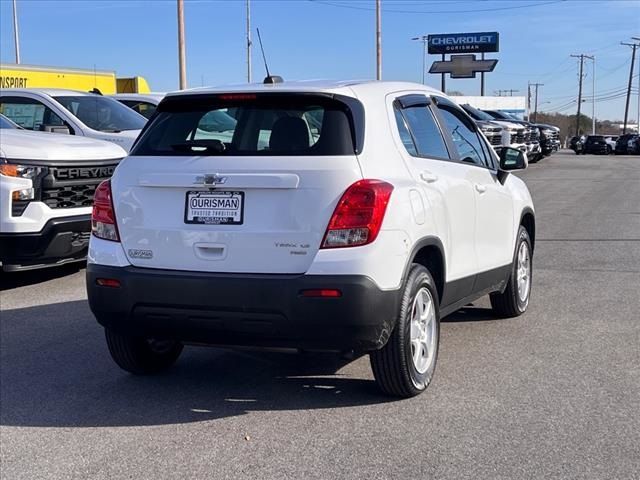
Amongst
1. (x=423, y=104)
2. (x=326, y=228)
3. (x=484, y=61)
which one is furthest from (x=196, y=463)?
(x=484, y=61)

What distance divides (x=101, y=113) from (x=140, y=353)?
7.43 metres

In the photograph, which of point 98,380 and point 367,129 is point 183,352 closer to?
point 98,380

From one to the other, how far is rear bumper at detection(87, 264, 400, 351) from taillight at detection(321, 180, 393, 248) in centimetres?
19

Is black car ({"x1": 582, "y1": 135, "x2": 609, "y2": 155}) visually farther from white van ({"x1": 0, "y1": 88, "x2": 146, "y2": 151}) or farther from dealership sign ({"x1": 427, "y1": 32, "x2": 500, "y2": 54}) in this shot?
white van ({"x1": 0, "y1": 88, "x2": 146, "y2": 151})

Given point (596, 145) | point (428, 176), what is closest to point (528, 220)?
point (428, 176)

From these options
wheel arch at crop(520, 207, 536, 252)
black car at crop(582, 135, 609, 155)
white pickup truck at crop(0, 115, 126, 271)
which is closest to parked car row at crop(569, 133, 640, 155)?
black car at crop(582, 135, 609, 155)

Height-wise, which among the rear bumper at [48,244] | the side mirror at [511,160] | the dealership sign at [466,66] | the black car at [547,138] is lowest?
the black car at [547,138]

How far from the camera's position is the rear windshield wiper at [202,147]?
4.55 metres

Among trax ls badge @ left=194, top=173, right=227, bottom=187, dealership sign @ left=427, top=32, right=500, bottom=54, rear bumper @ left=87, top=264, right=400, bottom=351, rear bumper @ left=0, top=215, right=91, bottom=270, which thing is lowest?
rear bumper @ left=0, top=215, right=91, bottom=270

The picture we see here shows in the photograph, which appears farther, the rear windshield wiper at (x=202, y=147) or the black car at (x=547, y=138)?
the black car at (x=547, y=138)

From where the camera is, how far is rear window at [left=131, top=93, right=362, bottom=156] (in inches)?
175

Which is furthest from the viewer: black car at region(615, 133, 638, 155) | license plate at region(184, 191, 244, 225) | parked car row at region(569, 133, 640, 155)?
black car at region(615, 133, 638, 155)

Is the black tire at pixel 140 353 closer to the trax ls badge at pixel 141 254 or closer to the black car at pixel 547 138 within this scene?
the trax ls badge at pixel 141 254

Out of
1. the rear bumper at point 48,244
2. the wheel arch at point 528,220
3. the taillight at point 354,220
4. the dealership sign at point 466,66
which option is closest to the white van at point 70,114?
the rear bumper at point 48,244
